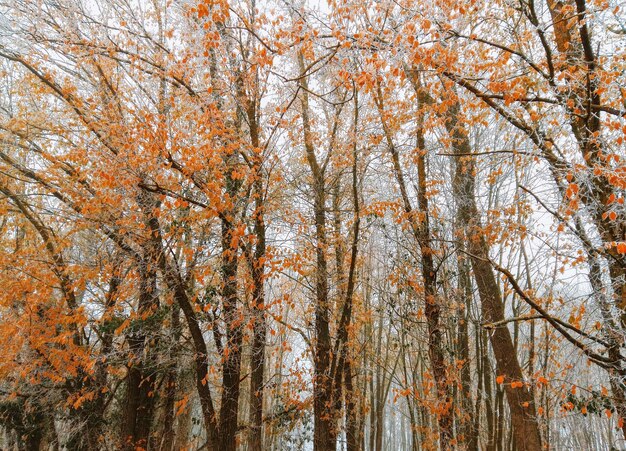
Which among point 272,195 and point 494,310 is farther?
point 272,195

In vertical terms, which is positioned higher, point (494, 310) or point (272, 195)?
point (272, 195)

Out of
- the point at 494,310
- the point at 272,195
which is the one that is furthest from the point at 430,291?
the point at 272,195

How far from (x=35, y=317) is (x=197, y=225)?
368cm

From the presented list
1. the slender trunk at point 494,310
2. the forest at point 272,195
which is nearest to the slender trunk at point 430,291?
the forest at point 272,195

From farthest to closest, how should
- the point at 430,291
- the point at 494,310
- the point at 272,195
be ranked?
the point at 272,195 → the point at 430,291 → the point at 494,310

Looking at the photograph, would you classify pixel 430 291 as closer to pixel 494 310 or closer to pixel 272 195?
pixel 494 310

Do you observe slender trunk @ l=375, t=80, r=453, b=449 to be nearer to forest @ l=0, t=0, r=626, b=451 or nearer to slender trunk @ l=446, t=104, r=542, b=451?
forest @ l=0, t=0, r=626, b=451

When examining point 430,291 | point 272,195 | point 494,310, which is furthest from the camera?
point 272,195

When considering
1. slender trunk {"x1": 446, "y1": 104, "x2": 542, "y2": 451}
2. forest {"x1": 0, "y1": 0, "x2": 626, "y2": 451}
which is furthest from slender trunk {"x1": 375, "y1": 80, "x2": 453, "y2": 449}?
slender trunk {"x1": 446, "y1": 104, "x2": 542, "y2": 451}

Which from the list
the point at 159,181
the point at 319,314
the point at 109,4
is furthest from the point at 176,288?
the point at 109,4

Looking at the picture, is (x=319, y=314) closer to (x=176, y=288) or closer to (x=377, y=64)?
(x=176, y=288)

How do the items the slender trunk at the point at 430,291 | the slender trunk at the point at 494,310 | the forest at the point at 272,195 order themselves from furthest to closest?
the slender trunk at the point at 430,291, the slender trunk at the point at 494,310, the forest at the point at 272,195

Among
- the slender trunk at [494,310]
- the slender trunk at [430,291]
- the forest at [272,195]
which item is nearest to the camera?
the forest at [272,195]

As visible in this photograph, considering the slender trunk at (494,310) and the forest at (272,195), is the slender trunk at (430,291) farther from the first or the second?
the slender trunk at (494,310)
